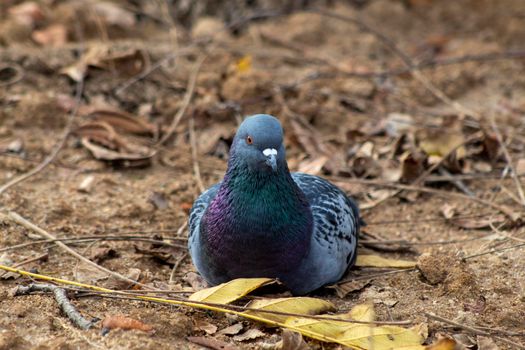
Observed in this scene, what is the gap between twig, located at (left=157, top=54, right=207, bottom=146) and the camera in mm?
6941

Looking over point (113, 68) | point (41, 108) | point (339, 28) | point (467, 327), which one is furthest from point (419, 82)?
point (467, 327)

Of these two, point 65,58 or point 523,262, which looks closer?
point 523,262

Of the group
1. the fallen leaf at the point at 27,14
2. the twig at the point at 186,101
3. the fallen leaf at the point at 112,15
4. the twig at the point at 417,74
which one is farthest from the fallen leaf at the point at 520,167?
the fallen leaf at the point at 27,14

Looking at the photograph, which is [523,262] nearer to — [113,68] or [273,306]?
[273,306]

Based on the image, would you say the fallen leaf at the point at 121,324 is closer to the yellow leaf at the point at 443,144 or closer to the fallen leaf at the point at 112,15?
the yellow leaf at the point at 443,144

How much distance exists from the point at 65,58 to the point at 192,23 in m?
2.08

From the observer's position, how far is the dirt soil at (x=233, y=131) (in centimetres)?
441

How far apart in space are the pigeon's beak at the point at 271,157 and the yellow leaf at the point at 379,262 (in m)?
1.17

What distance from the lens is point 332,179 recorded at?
618 cm

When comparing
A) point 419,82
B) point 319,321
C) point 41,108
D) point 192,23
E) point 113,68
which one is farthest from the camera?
point 192,23

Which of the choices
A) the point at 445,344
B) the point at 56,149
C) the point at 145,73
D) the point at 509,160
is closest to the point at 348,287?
the point at 445,344

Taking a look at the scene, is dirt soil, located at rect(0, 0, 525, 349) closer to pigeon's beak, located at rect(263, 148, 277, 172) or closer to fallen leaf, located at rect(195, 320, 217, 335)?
fallen leaf, located at rect(195, 320, 217, 335)

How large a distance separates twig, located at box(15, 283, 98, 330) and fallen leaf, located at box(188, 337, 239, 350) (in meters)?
0.51

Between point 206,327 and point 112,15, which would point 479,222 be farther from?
point 112,15
